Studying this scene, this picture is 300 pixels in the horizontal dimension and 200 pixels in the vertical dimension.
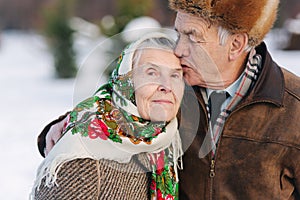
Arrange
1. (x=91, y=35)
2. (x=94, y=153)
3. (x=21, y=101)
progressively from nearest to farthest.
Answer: (x=94, y=153) → (x=21, y=101) → (x=91, y=35)

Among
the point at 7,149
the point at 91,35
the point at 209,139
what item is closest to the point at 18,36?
the point at 91,35

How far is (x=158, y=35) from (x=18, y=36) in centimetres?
2415

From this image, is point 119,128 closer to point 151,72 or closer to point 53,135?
point 151,72

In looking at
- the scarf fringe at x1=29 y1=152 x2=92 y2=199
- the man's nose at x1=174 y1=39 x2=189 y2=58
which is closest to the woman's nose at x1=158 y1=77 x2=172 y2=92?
the man's nose at x1=174 y1=39 x2=189 y2=58

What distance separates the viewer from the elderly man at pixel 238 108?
2025mm

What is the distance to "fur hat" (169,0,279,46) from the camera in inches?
77.8

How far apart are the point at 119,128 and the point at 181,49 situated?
0.36 m

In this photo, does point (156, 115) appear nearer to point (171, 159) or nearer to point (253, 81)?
point (171, 159)

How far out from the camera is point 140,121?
183 centimetres

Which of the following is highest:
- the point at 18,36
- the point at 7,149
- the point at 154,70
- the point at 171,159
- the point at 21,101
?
the point at 154,70

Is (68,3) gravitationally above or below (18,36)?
above

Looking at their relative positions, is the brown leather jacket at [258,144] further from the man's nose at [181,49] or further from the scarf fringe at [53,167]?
the scarf fringe at [53,167]

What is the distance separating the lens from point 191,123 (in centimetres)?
212

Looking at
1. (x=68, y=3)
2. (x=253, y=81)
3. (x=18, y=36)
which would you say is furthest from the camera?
(x=18, y=36)
